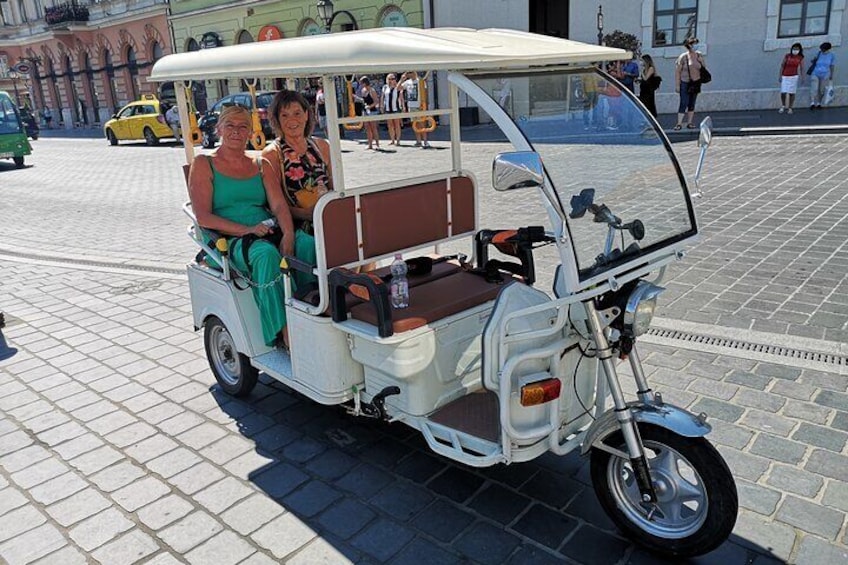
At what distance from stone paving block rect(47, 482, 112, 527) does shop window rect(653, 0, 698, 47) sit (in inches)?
745

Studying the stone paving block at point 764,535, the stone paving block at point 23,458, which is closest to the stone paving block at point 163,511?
the stone paving block at point 23,458

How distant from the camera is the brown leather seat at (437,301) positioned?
3207 millimetres

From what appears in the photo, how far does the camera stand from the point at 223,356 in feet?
Result: 15.1

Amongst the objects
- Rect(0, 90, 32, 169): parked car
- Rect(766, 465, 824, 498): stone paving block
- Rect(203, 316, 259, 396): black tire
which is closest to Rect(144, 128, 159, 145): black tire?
Rect(0, 90, 32, 169): parked car

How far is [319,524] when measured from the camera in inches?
124

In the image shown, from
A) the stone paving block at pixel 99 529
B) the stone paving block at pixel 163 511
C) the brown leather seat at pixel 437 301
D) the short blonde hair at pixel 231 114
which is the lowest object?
the stone paving block at pixel 163 511

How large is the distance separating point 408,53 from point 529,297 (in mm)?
1119

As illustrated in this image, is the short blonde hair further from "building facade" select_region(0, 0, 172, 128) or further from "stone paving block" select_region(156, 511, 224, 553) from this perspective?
"building facade" select_region(0, 0, 172, 128)

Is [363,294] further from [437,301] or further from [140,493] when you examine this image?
[140,493]

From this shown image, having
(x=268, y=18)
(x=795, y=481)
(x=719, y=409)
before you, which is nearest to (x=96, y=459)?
(x=719, y=409)

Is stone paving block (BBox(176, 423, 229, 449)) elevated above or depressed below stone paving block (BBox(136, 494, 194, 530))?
below

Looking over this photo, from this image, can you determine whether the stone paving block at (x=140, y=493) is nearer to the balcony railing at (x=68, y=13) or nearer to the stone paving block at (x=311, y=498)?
the stone paving block at (x=311, y=498)

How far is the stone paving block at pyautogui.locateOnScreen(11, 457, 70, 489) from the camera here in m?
3.61

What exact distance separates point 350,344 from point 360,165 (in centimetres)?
161
